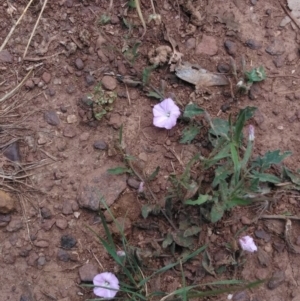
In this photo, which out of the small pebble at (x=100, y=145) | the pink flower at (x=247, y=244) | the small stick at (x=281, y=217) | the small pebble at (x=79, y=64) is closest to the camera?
the pink flower at (x=247, y=244)

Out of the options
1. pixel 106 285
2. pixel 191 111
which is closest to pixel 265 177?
pixel 191 111

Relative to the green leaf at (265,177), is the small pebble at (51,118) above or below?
above

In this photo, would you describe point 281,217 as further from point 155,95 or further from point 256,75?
point 155,95

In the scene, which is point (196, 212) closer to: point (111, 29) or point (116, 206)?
point (116, 206)

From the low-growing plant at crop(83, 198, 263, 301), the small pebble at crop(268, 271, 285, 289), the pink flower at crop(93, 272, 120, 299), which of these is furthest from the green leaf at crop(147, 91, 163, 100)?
the small pebble at crop(268, 271, 285, 289)

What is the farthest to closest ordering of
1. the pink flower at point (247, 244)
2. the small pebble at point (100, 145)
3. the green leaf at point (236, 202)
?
the small pebble at point (100, 145), the pink flower at point (247, 244), the green leaf at point (236, 202)

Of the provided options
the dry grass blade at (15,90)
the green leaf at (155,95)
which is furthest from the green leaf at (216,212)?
the dry grass blade at (15,90)

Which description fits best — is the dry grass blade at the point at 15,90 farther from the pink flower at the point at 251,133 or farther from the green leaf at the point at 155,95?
the pink flower at the point at 251,133
